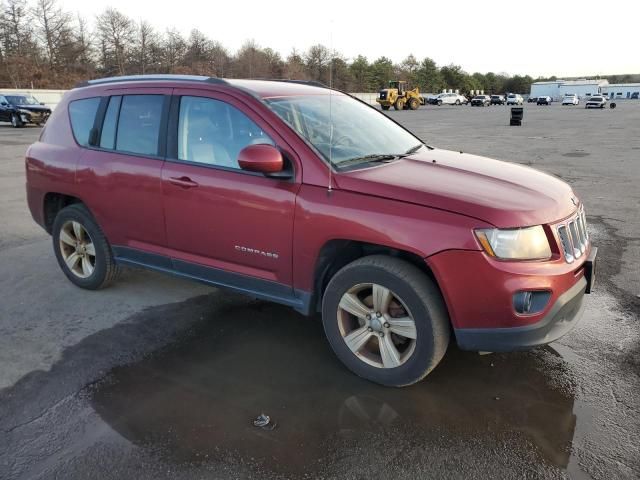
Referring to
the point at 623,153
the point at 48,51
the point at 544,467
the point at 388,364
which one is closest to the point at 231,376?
the point at 388,364

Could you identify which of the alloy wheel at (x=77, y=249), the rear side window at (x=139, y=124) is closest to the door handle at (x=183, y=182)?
the rear side window at (x=139, y=124)

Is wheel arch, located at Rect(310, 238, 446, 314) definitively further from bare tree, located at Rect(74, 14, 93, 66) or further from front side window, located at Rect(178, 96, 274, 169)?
bare tree, located at Rect(74, 14, 93, 66)

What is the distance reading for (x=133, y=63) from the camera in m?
72.9

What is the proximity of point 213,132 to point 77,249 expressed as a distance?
2055 millimetres

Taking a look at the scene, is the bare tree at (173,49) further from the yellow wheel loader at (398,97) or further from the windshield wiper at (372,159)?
the windshield wiper at (372,159)

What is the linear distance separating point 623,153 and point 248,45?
6549 centimetres

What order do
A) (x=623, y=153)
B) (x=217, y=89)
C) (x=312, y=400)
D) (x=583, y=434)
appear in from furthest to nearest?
(x=623, y=153), (x=217, y=89), (x=312, y=400), (x=583, y=434)

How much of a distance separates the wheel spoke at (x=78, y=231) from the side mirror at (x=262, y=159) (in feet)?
7.46

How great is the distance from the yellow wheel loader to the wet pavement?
47785mm

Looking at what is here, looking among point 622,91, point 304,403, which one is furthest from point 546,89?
point 304,403

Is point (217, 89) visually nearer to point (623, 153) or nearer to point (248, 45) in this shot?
point (623, 153)

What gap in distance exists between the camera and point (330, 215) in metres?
3.21

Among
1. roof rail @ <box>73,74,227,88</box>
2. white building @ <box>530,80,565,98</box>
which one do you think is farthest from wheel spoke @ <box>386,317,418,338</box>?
white building @ <box>530,80,565,98</box>

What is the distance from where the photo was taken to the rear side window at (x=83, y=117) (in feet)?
15.2
